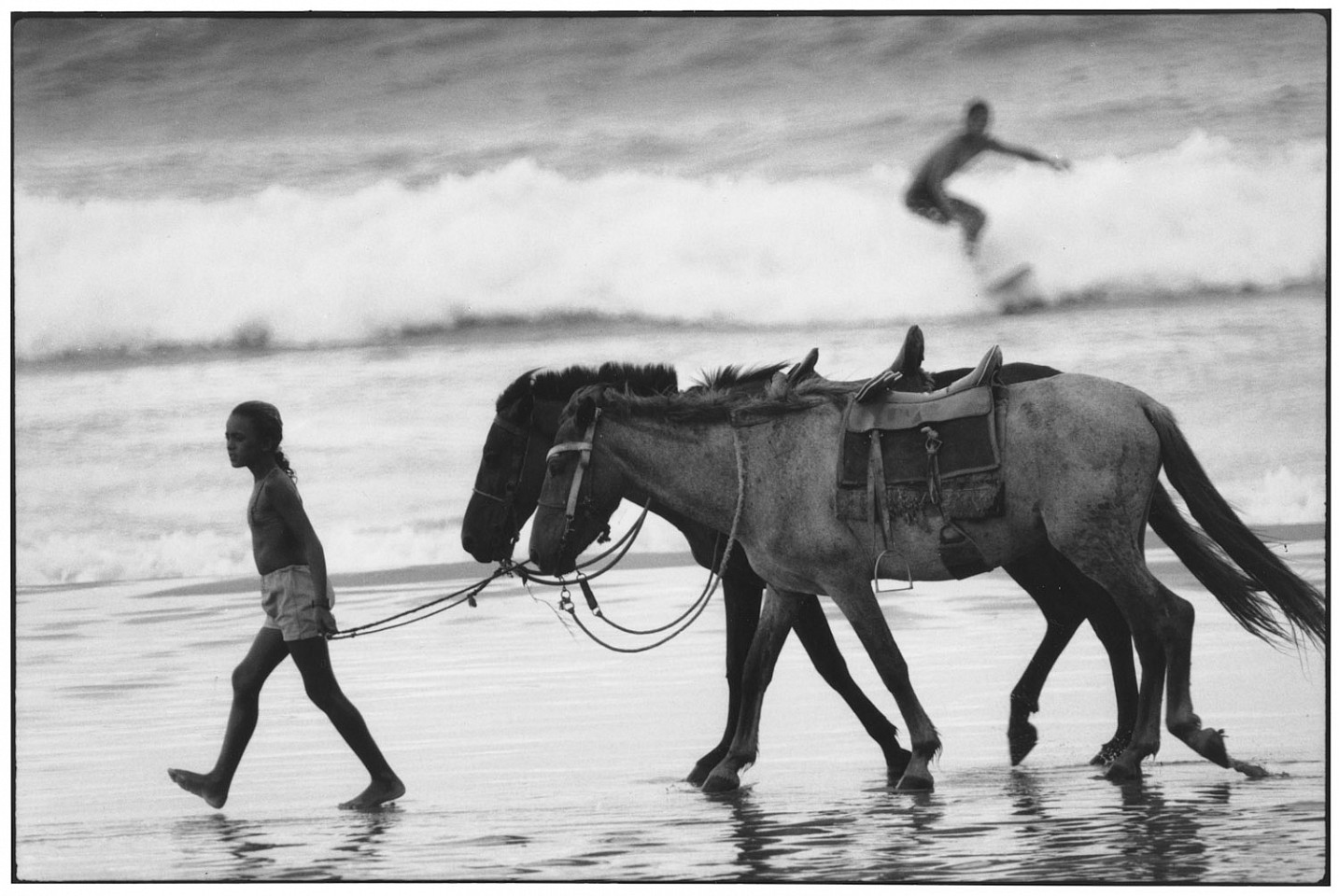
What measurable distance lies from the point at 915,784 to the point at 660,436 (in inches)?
72.4

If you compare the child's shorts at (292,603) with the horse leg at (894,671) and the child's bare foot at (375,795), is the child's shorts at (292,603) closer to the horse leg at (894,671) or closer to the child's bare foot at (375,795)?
the child's bare foot at (375,795)

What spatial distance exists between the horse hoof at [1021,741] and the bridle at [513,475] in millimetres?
2516

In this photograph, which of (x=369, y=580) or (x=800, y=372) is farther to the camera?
(x=369, y=580)

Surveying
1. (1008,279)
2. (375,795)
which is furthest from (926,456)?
(1008,279)

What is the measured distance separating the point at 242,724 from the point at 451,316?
5857 millimetres

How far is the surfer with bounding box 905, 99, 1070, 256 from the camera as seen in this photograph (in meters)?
13.2

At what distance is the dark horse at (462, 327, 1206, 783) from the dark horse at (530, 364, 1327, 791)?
0.18 m

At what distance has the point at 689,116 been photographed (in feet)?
45.7

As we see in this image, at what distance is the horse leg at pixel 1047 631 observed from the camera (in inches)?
393

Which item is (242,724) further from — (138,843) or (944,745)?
(944,745)

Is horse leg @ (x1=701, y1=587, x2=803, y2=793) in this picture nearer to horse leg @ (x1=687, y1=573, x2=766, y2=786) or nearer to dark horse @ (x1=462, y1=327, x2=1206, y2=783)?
dark horse @ (x1=462, y1=327, x2=1206, y2=783)

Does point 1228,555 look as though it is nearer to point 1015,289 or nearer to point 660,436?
point 660,436

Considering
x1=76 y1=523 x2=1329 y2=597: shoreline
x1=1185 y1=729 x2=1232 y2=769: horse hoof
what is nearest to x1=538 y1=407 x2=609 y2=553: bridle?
x1=1185 y1=729 x2=1232 y2=769: horse hoof

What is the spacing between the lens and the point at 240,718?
9117 millimetres
